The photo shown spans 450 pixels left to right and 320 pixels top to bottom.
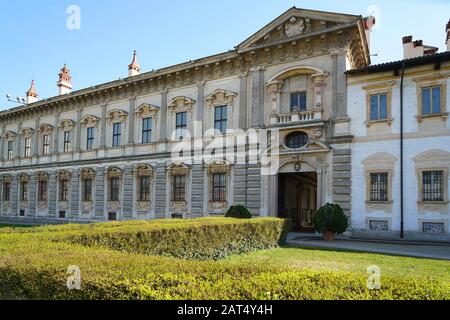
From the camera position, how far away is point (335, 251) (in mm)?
14719

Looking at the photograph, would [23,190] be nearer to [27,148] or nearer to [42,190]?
[42,190]

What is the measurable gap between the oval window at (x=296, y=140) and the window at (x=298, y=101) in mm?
1387

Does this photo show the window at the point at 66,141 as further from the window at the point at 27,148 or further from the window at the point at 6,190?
the window at the point at 6,190

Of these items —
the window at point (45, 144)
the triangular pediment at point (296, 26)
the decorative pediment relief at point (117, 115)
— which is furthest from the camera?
the window at point (45, 144)

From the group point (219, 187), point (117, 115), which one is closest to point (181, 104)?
point (117, 115)

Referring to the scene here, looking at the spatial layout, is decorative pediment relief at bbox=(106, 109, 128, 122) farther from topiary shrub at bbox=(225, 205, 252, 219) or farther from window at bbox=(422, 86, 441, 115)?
window at bbox=(422, 86, 441, 115)

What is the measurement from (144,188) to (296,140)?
11857 mm

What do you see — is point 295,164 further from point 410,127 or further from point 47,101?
point 47,101

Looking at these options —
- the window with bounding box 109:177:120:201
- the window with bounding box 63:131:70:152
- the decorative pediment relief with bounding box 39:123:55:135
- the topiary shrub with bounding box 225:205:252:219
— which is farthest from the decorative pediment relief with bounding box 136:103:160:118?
the decorative pediment relief with bounding box 39:123:55:135

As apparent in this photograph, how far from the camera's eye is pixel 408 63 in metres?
18.4

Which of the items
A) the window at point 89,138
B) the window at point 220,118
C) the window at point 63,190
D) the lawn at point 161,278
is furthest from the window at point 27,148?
the lawn at point 161,278

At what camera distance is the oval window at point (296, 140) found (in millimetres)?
21078

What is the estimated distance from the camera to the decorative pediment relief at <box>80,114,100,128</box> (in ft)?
102
